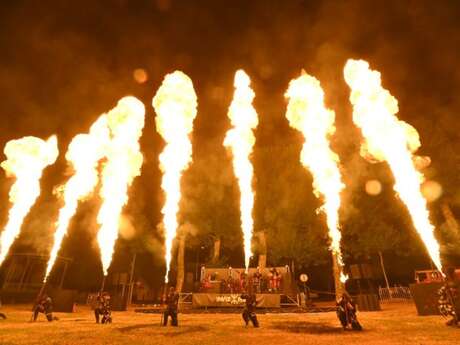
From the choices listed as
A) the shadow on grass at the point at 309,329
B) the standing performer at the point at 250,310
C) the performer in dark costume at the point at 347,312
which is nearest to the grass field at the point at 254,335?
the shadow on grass at the point at 309,329

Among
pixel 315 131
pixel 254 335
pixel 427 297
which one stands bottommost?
pixel 254 335

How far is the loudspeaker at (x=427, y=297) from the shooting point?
50.6ft

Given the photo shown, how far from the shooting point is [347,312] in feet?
38.5

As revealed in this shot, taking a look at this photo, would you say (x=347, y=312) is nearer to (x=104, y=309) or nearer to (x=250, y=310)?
(x=250, y=310)

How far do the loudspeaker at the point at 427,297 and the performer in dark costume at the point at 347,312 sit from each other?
6.12 m

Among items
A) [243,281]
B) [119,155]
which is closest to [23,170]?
[119,155]

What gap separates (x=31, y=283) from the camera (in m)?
30.0

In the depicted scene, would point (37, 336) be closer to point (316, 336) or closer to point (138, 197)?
point (316, 336)

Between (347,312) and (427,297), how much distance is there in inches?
256

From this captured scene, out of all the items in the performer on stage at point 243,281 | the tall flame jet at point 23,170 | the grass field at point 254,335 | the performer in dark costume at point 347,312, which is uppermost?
the tall flame jet at point 23,170

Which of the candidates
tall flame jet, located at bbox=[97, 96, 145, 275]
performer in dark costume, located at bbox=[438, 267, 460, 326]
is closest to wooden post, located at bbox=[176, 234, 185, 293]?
tall flame jet, located at bbox=[97, 96, 145, 275]

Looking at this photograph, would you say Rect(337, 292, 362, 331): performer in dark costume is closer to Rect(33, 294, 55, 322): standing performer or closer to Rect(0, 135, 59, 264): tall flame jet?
Rect(33, 294, 55, 322): standing performer

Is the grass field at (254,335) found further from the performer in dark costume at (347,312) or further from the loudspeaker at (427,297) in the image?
the loudspeaker at (427,297)

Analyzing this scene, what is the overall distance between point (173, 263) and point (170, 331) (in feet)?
79.2
